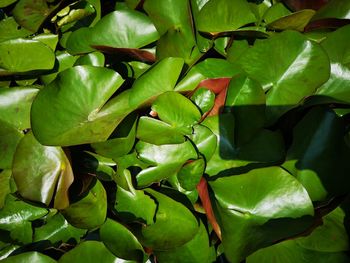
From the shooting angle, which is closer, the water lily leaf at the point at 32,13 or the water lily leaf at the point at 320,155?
the water lily leaf at the point at 320,155

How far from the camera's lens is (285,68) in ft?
2.56

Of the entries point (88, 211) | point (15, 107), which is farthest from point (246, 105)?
point (15, 107)

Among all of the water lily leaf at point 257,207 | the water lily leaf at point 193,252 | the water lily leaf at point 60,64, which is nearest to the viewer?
the water lily leaf at point 257,207

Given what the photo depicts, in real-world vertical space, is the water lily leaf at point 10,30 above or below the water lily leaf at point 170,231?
above

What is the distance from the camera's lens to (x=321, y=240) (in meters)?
0.73

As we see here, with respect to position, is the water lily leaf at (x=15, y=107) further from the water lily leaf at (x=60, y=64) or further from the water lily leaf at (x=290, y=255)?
the water lily leaf at (x=290, y=255)

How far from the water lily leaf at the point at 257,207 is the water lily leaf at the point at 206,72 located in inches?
8.5

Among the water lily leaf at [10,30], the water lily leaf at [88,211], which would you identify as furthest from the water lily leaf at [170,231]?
the water lily leaf at [10,30]

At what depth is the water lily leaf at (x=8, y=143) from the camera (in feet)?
2.76

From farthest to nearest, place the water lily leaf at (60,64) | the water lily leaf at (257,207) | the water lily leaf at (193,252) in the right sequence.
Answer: the water lily leaf at (60,64)
the water lily leaf at (193,252)
the water lily leaf at (257,207)

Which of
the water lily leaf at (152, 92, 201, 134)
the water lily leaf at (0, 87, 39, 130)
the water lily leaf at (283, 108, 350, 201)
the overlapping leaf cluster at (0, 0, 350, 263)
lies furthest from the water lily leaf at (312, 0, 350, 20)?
the water lily leaf at (0, 87, 39, 130)

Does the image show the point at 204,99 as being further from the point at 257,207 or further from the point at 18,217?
the point at 18,217

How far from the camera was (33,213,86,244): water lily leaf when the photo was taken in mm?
885

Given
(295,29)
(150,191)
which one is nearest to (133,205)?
(150,191)
